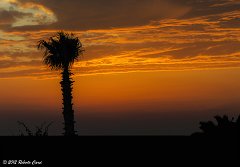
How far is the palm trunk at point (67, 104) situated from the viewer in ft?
170

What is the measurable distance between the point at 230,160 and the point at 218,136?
4.63 m

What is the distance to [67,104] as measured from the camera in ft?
173

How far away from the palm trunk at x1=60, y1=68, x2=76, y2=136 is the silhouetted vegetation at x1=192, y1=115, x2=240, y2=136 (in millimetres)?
18114

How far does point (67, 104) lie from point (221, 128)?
2043 centimetres

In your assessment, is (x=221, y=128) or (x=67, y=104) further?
(x=67, y=104)

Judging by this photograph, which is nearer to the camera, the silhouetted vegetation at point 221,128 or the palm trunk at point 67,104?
the silhouetted vegetation at point 221,128

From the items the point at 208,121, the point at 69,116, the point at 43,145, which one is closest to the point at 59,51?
the point at 69,116

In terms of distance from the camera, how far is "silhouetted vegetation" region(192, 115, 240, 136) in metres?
35.9

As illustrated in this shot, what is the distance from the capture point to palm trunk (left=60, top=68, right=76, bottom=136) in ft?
A: 170

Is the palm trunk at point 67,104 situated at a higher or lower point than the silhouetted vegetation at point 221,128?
higher

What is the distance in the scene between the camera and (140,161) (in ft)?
88.2

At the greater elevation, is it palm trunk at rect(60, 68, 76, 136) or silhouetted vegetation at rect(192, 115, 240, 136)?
palm trunk at rect(60, 68, 76, 136)

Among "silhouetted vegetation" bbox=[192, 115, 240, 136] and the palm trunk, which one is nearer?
"silhouetted vegetation" bbox=[192, 115, 240, 136]

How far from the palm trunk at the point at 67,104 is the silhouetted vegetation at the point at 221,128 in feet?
59.4
